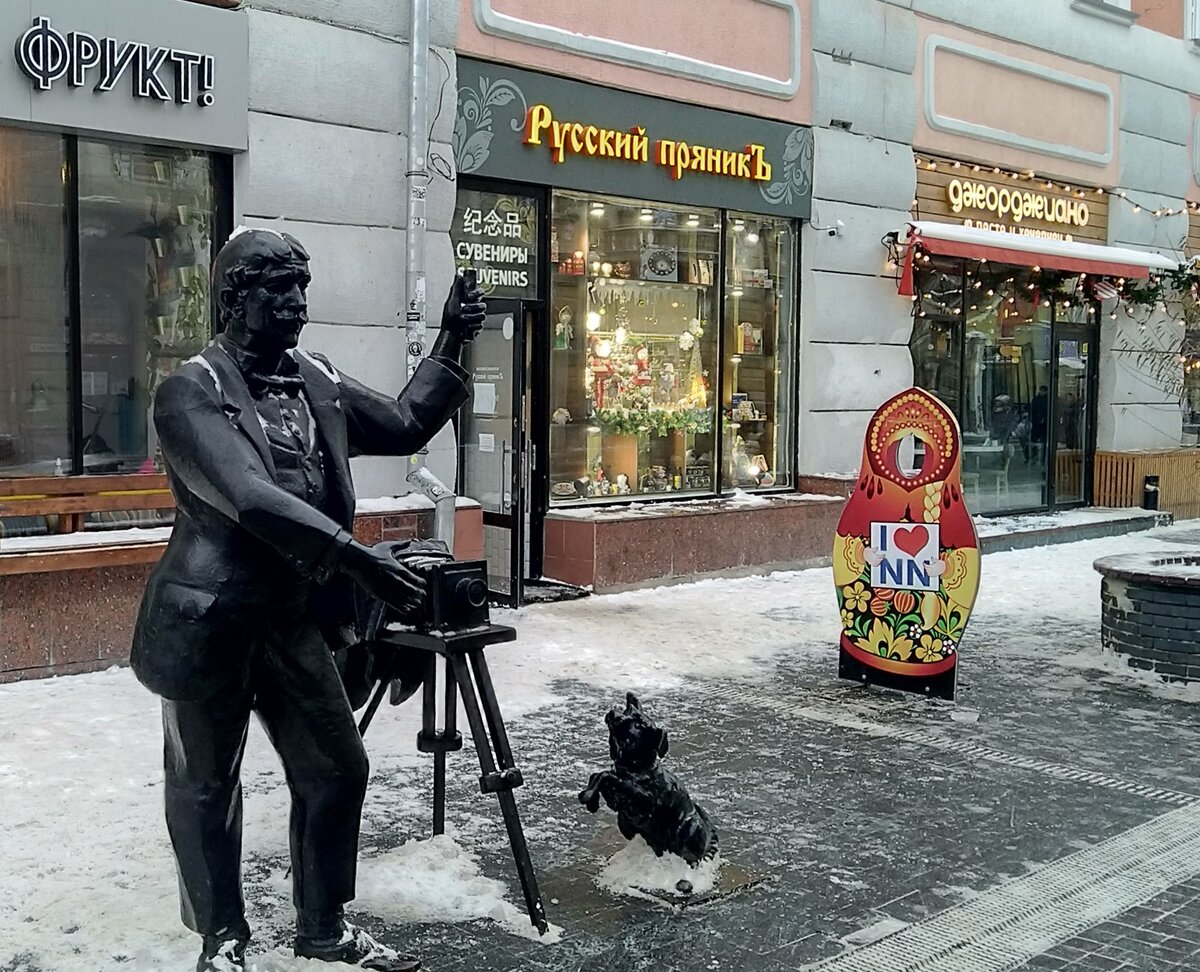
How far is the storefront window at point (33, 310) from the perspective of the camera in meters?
8.32

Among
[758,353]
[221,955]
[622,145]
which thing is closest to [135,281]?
[622,145]

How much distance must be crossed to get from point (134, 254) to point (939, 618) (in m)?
5.58

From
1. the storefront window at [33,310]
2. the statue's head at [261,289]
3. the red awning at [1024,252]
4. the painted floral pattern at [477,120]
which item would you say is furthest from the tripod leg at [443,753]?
the red awning at [1024,252]

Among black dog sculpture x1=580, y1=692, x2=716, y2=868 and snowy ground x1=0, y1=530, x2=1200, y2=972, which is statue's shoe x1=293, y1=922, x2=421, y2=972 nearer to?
snowy ground x1=0, y1=530, x2=1200, y2=972

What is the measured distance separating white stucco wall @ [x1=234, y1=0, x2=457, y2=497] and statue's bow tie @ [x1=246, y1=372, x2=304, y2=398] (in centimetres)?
550

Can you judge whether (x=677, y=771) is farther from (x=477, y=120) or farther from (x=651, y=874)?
(x=477, y=120)

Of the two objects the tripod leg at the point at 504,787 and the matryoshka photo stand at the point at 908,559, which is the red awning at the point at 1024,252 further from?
the tripod leg at the point at 504,787

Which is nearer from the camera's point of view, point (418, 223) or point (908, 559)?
point (908, 559)

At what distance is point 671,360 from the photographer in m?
12.3

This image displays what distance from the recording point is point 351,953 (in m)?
3.97

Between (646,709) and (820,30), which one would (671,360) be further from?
(646,709)

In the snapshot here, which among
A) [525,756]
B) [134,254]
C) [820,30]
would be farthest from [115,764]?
[820,30]

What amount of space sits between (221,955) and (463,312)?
207 centimetres

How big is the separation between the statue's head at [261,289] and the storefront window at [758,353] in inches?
356
